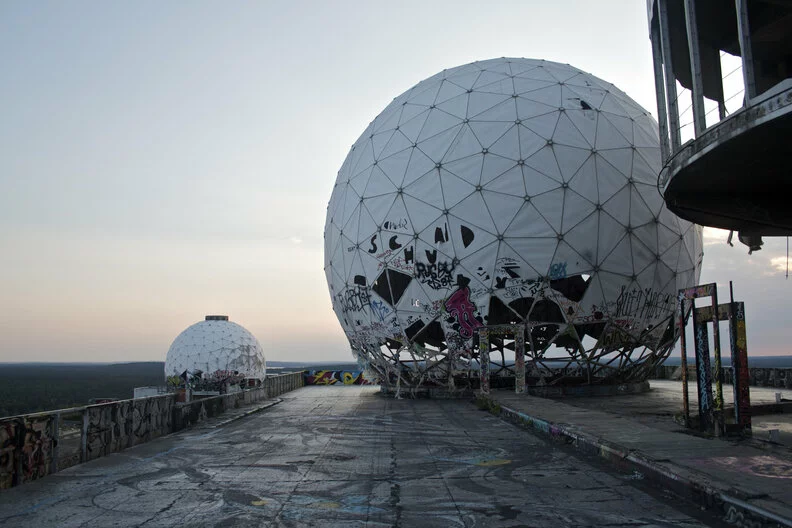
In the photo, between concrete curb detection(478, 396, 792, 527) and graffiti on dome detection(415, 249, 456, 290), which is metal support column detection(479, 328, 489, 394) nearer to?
graffiti on dome detection(415, 249, 456, 290)

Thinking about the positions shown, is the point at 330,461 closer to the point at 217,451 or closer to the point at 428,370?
the point at 217,451

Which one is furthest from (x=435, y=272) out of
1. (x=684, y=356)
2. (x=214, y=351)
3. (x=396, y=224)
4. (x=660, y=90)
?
(x=214, y=351)

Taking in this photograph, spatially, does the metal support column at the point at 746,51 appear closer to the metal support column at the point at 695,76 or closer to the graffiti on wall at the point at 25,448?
the metal support column at the point at 695,76

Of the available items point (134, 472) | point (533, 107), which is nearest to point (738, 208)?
point (533, 107)

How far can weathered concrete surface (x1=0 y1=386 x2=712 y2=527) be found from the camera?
6.59 metres

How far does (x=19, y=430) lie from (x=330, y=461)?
4.55 m

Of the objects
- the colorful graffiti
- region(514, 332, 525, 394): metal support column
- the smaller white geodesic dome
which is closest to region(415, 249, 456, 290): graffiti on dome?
region(514, 332, 525, 394): metal support column

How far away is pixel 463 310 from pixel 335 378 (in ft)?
60.9

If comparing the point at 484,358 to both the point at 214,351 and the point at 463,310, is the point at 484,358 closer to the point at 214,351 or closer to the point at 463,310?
the point at 463,310

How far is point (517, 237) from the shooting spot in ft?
68.8

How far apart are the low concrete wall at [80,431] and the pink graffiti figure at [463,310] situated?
8.45 m

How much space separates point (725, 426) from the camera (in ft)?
34.2

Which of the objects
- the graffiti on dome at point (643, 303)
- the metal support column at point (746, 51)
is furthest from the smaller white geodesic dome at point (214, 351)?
the metal support column at point (746, 51)

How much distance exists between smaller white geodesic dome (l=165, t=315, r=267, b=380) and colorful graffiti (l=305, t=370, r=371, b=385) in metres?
5.32
